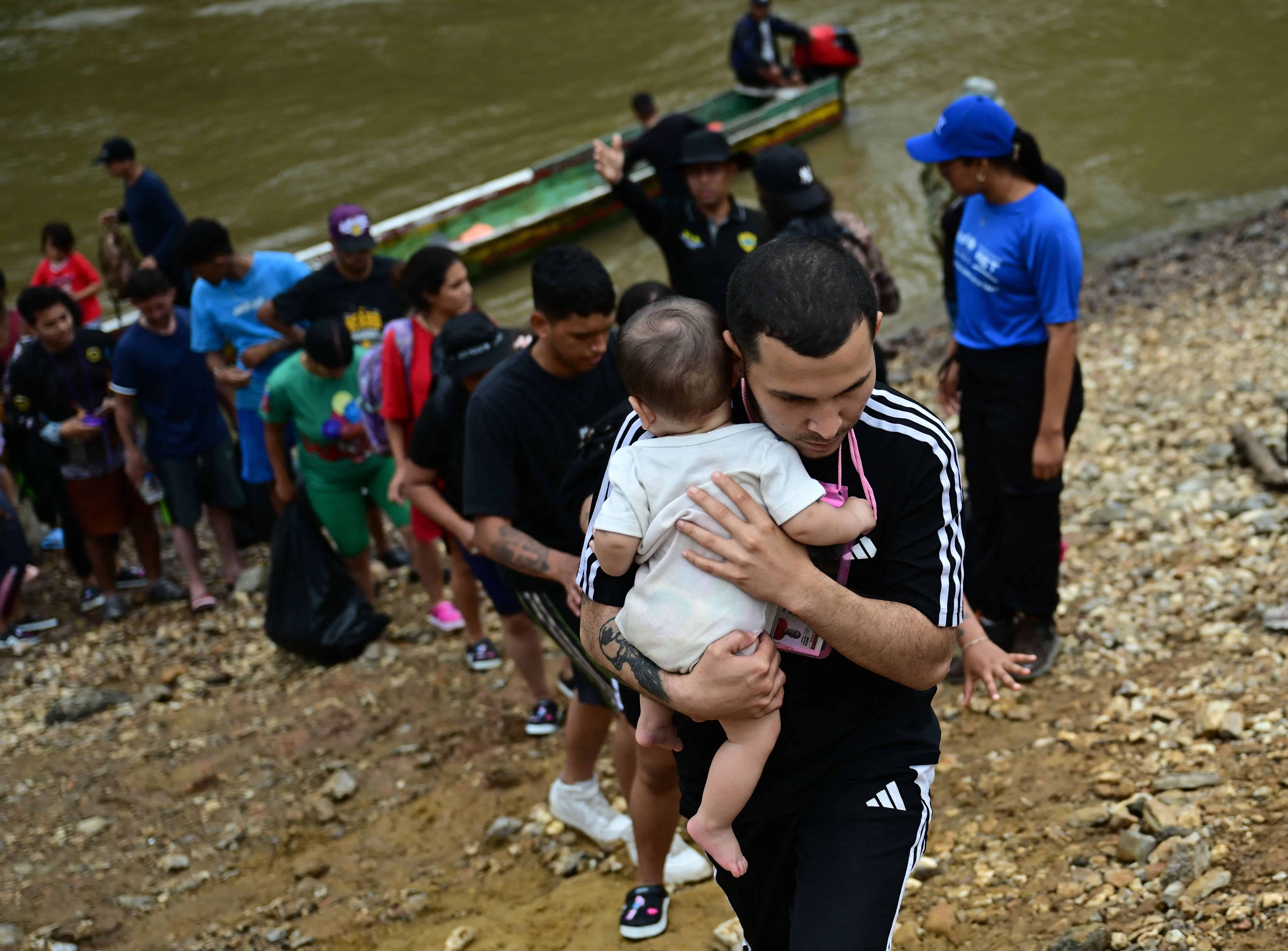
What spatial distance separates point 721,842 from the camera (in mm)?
2795

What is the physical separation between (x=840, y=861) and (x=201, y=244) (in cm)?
642

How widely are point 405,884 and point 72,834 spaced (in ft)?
6.14

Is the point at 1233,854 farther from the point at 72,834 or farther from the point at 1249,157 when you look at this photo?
the point at 1249,157

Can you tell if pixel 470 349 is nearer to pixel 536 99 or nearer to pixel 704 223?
pixel 704 223

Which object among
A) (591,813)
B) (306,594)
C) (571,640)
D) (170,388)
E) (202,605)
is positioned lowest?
(202,605)

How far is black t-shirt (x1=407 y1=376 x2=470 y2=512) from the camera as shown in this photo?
5.02m

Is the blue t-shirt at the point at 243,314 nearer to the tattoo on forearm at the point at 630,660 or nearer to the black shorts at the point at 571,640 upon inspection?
the black shorts at the point at 571,640

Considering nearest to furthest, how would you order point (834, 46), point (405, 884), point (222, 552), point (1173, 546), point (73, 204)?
point (405, 884)
point (1173, 546)
point (222, 552)
point (834, 46)
point (73, 204)

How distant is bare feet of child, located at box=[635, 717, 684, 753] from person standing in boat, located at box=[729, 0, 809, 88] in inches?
606

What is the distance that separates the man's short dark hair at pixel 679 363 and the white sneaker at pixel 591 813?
2755mm

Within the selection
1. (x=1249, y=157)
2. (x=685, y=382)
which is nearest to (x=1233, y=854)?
(x=685, y=382)

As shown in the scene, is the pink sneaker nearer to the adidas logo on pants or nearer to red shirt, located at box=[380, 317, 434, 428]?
red shirt, located at box=[380, 317, 434, 428]

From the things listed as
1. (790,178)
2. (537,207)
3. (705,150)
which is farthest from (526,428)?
(537,207)

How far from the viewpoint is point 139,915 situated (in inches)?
200
